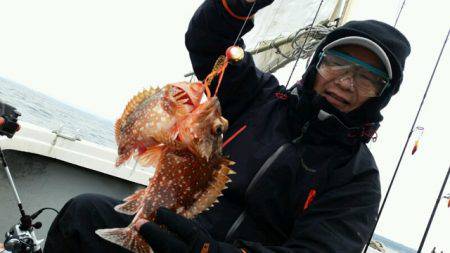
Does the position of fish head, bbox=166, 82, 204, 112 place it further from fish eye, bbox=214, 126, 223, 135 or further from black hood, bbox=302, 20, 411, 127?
black hood, bbox=302, 20, 411, 127

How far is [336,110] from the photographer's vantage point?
8.39ft

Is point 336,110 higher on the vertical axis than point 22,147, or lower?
higher

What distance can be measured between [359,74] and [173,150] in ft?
4.82

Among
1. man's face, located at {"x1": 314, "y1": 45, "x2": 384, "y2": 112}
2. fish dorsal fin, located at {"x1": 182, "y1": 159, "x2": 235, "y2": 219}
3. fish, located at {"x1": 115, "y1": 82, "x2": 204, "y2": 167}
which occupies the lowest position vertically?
fish dorsal fin, located at {"x1": 182, "y1": 159, "x2": 235, "y2": 219}

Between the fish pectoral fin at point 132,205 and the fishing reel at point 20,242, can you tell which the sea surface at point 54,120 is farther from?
the fish pectoral fin at point 132,205

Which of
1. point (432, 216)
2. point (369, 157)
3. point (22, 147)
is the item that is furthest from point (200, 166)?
point (432, 216)

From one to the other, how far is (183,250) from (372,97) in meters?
1.66

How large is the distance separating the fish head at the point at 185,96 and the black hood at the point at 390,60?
43.4 inches

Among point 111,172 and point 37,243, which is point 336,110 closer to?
point 37,243

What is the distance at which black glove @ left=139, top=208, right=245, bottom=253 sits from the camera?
5.68 feet

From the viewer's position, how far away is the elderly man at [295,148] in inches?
87.5

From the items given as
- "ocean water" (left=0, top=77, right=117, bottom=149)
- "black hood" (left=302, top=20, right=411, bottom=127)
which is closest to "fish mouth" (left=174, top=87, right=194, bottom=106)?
"black hood" (left=302, top=20, right=411, bottom=127)

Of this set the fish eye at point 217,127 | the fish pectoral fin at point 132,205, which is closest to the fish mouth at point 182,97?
the fish eye at point 217,127

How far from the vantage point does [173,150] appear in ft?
5.93
